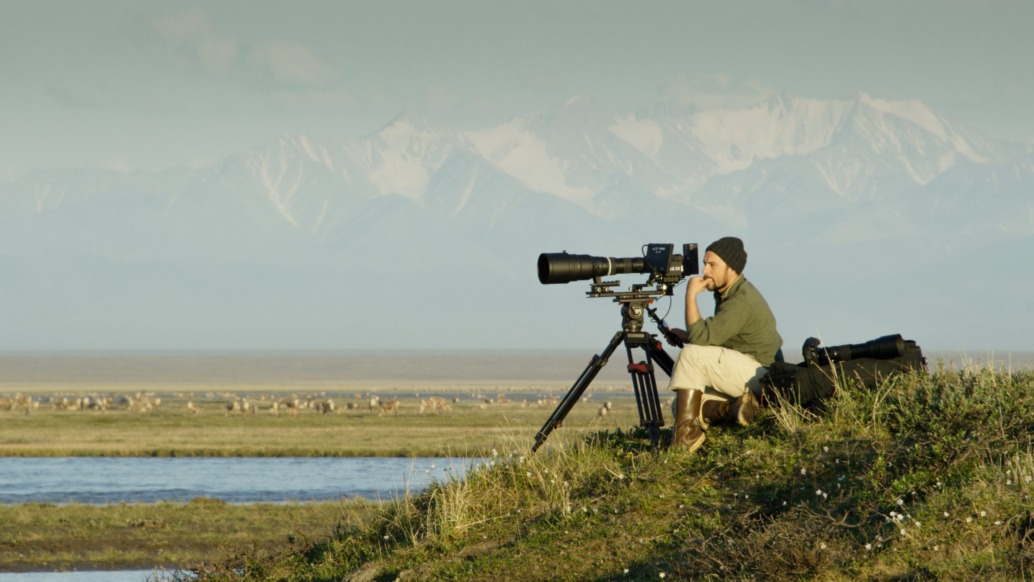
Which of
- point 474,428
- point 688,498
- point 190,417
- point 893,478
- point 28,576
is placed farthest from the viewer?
point 190,417

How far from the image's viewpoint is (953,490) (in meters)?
7.27

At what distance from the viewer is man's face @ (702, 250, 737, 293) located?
9.19m

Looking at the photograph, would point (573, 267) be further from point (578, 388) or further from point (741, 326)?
point (741, 326)

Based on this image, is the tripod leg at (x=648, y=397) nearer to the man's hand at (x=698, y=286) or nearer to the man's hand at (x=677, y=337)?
the man's hand at (x=677, y=337)

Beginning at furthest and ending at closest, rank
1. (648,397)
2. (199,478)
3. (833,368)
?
(199,478)
(648,397)
(833,368)

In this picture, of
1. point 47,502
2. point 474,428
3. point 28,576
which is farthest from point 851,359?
point 474,428

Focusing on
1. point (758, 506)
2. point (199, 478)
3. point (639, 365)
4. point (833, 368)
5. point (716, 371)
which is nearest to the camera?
point (758, 506)

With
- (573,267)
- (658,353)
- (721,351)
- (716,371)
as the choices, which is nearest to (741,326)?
(721,351)

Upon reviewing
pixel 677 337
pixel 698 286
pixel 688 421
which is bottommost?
pixel 688 421

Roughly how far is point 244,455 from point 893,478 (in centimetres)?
4006

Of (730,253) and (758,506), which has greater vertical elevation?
(730,253)

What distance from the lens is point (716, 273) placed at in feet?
30.1

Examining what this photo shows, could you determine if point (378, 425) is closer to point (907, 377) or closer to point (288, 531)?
point (288, 531)

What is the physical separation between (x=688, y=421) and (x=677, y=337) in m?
0.66
